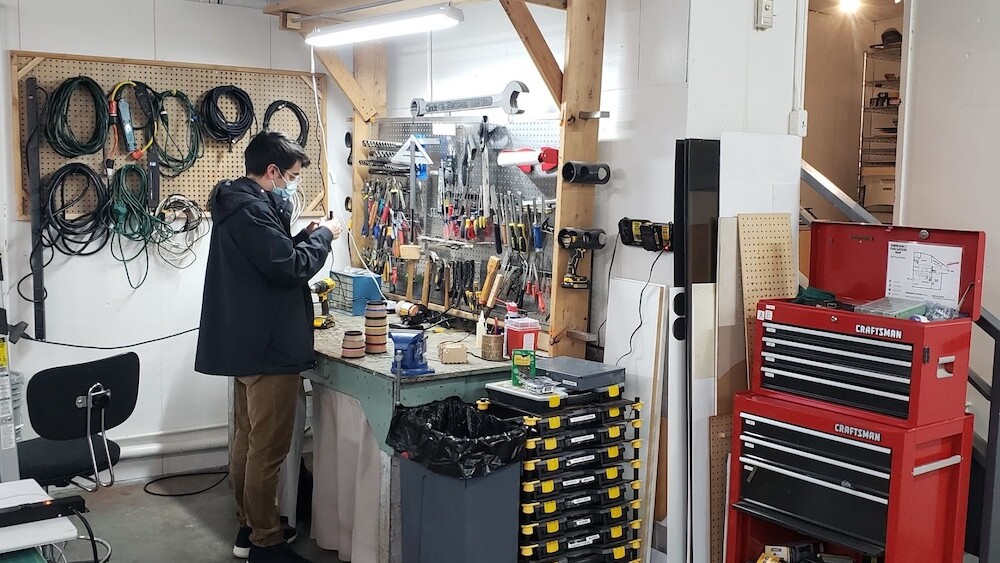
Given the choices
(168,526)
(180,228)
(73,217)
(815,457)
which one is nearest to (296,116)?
(180,228)

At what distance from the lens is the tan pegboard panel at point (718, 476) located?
3.74 m

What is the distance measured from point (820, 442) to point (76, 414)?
8.96 ft

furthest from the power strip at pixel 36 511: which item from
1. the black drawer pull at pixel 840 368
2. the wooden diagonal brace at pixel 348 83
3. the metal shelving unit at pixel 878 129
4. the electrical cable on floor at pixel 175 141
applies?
the metal shelving unit at pixel 878 129

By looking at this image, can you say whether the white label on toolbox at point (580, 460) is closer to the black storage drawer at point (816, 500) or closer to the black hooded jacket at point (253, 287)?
the black storage drawer at point (816, 500)

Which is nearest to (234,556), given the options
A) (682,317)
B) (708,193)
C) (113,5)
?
(682,317)

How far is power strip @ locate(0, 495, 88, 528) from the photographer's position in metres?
2.61

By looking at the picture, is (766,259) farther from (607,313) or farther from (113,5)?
(113,5)

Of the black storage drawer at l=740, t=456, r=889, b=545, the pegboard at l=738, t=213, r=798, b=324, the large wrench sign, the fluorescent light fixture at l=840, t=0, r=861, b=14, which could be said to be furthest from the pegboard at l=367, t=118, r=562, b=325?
the fluorescent light fixture at l=840, t=0, r=861, b=14

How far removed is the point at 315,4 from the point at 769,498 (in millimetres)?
3275

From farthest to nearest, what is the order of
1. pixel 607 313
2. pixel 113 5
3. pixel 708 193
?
pixel 113 5, pixel 607 313, pixel 708 193

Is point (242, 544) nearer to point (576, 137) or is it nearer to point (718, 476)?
point (718, 476)

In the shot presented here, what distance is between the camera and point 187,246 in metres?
5.18

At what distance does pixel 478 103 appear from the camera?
4562 millimetres

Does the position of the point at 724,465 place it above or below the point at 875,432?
below
